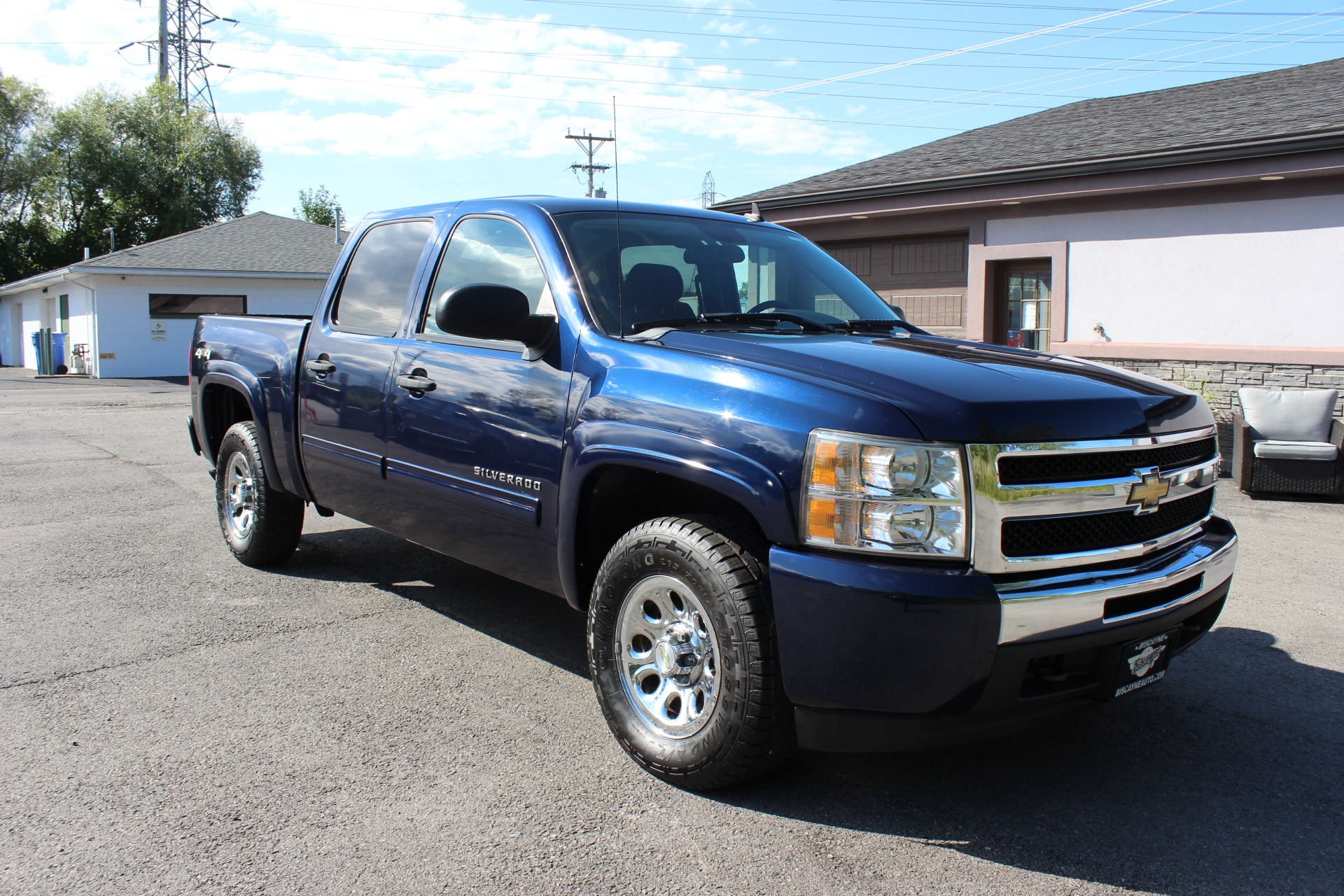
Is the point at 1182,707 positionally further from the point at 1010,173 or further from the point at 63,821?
the point at 1010,173

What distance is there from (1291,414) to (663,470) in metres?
8.66

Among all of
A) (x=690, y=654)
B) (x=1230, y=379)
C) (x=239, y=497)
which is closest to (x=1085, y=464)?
(x=690, y=654)

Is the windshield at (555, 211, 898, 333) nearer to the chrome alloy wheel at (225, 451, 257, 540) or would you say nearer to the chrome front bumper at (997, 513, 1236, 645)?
the chrome front bumper at (997, 513, 1236, 645)

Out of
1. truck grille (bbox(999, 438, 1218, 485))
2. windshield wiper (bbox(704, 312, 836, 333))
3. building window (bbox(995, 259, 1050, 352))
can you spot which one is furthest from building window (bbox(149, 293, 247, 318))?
truck grille (bbox(999, 438, 1218, 485))

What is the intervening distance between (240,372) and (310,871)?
11.9 ft

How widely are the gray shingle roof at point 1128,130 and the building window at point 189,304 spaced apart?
21.3 metres

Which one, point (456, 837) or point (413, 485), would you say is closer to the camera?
point (456, 837)

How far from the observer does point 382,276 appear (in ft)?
16.2

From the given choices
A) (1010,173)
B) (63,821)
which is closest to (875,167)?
(1010,173)

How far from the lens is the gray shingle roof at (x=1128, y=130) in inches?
422

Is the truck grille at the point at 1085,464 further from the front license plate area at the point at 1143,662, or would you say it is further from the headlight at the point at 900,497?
the front license plate area at the point at 1143,662

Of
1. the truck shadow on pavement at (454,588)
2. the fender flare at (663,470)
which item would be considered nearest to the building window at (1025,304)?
the truck shadow on pavement at (454,588)

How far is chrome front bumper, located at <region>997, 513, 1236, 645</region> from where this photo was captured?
2.72 m

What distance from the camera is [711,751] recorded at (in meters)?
3.10
